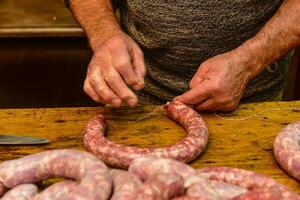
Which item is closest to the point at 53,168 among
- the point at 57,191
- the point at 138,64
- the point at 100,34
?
the point at 57,191

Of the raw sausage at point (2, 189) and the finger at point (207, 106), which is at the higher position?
the finger at point (207, 106)

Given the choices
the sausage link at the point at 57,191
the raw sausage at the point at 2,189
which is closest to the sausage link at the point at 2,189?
the raw sausage at the point at 2,189

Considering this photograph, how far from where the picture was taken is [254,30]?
230 centimetres

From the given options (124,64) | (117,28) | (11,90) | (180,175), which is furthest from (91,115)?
(11,90)

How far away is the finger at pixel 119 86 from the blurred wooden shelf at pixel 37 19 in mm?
2882

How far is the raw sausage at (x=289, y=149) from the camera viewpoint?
163 cm

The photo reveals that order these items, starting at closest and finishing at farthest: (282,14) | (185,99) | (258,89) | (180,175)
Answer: (180,175) → (185,99) → (282,14) → (258,89)

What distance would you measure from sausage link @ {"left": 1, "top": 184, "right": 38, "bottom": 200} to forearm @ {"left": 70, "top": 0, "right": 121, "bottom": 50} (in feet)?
2.87

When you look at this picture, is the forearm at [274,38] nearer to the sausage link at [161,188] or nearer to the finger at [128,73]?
the finger at [128,73]

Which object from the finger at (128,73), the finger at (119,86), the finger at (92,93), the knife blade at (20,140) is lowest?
the knife blade at (20,140)

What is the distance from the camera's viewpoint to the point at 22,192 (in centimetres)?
147

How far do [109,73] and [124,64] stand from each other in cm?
7

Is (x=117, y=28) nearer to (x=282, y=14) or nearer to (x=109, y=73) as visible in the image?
(x=109, y=73)

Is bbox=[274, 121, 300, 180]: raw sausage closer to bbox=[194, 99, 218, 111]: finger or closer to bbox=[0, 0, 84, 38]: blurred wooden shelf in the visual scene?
bbox=[194, 99, 218, 111]: finger
